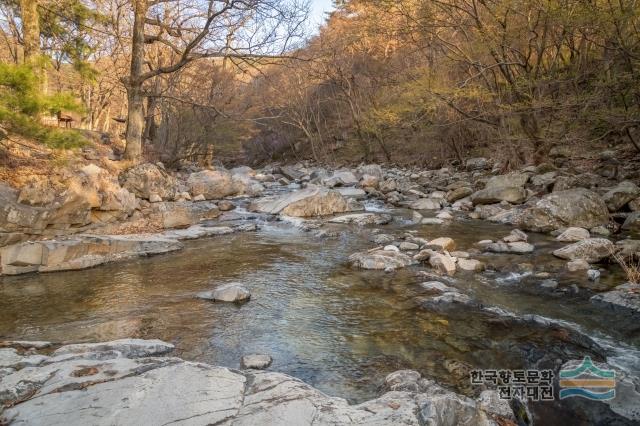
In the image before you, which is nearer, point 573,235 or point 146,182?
point 573,235

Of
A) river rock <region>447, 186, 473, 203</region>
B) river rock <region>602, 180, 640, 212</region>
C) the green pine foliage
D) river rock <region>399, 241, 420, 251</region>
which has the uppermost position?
the green pine foliage

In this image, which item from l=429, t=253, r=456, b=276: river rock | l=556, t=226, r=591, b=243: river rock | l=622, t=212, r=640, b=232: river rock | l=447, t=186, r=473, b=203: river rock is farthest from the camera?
l=447, t=186, r=473, b=203: river rock

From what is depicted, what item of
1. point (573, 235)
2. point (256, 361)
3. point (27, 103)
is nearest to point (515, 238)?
point (573, 235)

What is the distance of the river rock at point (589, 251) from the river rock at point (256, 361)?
5354 mm

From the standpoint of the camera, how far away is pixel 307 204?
464 inches

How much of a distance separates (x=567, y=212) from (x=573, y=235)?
3.45ft

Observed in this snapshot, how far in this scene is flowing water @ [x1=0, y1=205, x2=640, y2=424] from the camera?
376 cm

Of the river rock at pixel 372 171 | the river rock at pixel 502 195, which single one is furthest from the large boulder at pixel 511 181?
the river rock at pixel 372 171

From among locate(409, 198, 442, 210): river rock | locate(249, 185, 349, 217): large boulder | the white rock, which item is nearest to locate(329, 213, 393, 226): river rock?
locate(249, 185, 349, 217): large boulder

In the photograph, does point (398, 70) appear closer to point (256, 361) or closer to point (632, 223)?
point (632, 223)

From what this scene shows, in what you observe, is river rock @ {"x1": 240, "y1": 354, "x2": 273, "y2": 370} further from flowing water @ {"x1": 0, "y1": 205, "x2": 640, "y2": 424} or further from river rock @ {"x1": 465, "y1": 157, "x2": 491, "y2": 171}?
river rock @ {"x1": 465, "y1": 157, "x2": 491, "y2": 171}

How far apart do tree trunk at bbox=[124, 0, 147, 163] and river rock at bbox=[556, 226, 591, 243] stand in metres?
10.8

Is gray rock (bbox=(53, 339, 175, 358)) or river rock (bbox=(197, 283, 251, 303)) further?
river rock (bbox=(197, 283, 251, 303))

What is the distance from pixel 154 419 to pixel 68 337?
238cm
